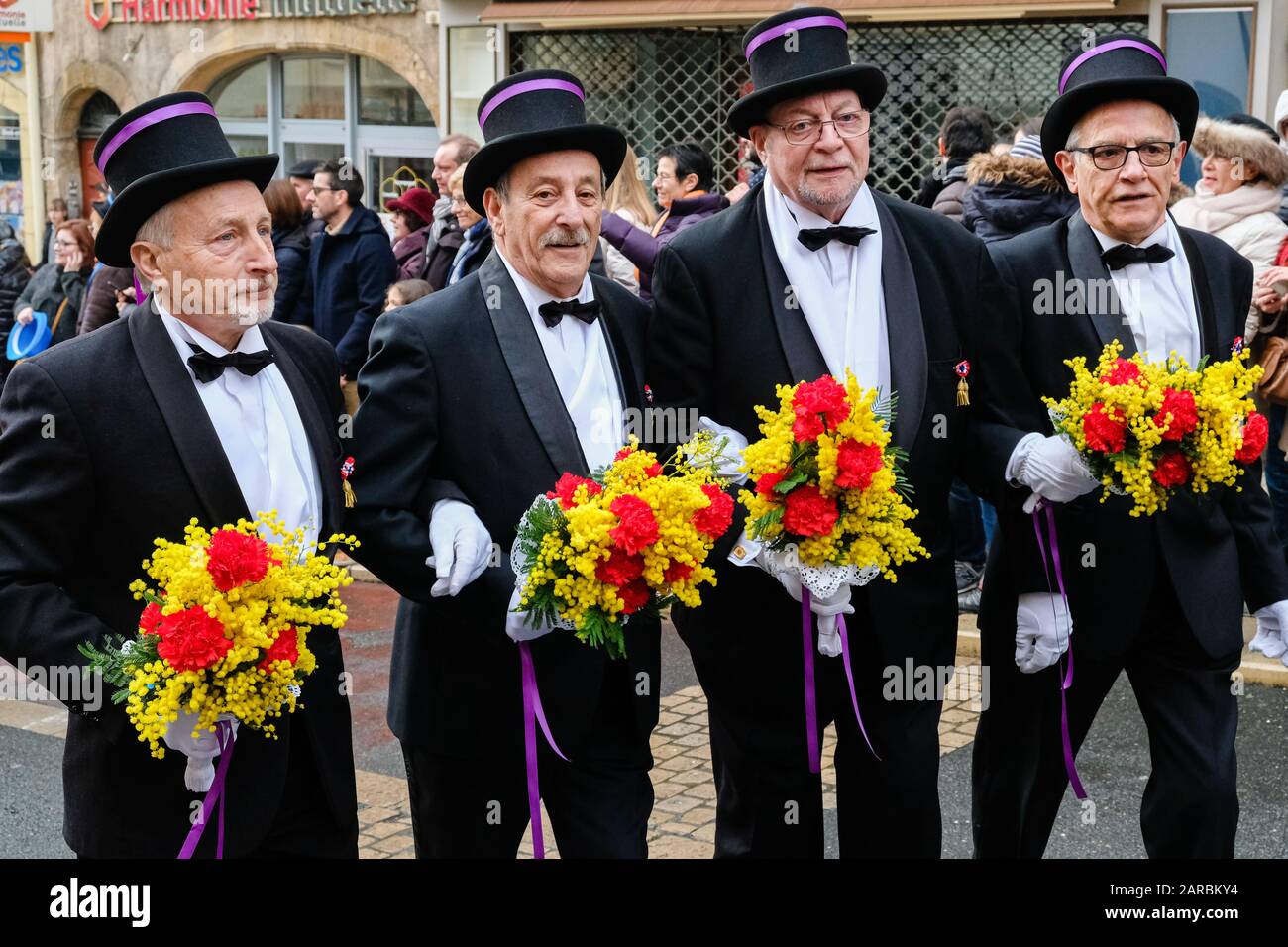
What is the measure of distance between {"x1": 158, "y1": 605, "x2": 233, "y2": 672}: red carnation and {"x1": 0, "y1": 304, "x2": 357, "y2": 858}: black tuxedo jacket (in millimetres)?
306

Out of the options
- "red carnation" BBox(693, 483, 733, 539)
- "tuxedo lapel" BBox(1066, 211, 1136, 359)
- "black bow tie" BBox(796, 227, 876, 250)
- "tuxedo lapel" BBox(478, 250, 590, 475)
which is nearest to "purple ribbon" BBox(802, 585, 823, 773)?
"red carnation" BBox(693, 483, 733, 539)

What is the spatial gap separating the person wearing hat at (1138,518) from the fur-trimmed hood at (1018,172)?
2.84m

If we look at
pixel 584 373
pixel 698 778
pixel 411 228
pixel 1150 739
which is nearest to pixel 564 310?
pixel 584 373

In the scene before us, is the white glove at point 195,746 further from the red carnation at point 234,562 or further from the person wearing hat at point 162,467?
the red carnation at point 234,562

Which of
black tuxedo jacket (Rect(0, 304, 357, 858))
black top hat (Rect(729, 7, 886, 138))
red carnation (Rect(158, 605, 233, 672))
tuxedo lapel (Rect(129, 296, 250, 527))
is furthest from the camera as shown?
black top hat (Rect(729, 7, 886, 138))

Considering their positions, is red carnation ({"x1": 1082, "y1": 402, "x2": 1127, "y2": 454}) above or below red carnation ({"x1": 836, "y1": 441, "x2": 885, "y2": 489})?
above

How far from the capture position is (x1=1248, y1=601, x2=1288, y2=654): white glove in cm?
455

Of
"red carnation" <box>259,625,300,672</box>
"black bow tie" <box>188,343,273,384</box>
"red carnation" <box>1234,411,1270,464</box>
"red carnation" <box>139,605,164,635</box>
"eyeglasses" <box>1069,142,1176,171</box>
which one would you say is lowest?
"red carnation" <box>259,625,300,672</box>

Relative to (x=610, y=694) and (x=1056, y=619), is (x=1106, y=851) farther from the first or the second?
(x=610, y=694)

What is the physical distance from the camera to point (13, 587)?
3373 millimetres

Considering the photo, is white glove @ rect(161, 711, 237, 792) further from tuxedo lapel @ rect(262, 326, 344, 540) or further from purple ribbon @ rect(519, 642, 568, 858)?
purple ribbon @ rect(519, 642, 568, 858)

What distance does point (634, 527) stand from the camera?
3408 mm

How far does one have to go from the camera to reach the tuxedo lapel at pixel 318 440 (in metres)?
3.76

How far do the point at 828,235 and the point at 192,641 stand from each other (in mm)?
1950
